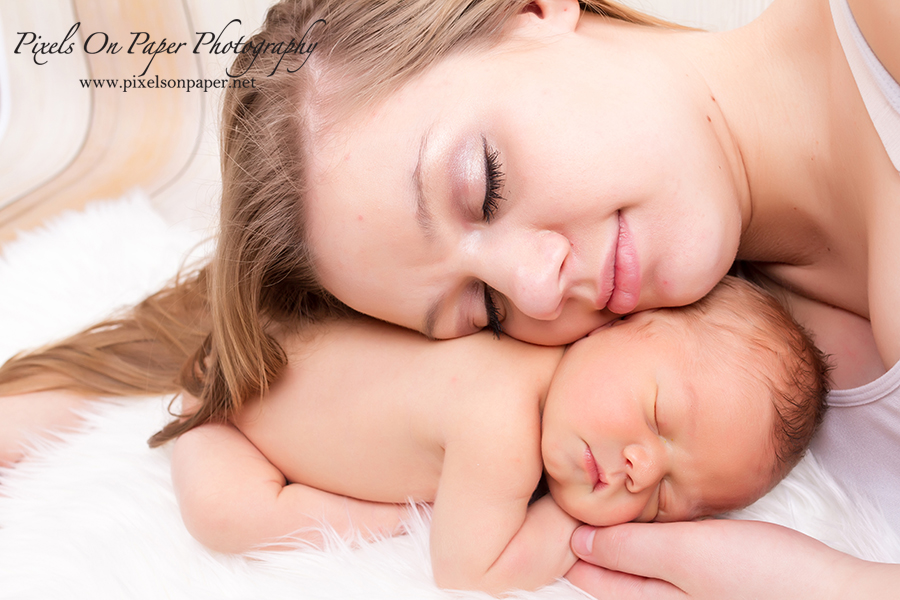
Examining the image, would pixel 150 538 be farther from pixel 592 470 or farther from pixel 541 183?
pixel 541 183

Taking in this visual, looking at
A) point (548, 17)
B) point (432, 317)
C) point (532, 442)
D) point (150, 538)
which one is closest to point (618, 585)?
point (532, 442)

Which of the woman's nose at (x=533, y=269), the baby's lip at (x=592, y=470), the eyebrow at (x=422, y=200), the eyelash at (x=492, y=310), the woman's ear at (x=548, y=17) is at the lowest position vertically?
the baby's lip at (x=592, y=470)

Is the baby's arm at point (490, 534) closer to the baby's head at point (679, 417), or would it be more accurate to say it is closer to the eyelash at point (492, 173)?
the baby's head at point (679, 417)

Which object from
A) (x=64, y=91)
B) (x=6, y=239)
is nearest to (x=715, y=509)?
(x=6, y=239)

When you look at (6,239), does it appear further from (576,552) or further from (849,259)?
(849,259)

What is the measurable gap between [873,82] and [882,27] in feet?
0.30

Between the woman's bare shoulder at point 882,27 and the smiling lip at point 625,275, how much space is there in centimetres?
47

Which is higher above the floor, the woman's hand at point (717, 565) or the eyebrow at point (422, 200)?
the eyebrow at point (422, 200)

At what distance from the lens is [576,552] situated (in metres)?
1.29

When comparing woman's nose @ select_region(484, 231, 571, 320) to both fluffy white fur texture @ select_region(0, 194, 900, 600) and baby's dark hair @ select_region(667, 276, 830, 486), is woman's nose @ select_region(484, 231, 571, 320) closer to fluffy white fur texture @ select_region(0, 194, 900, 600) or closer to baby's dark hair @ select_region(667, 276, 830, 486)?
baby's dark hair @ select_region(667, 276, 830, 486)

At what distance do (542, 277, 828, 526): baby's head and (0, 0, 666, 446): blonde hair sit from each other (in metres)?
0.62

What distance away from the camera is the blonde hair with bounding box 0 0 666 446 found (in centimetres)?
137

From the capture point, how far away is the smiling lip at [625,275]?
4.19 feet

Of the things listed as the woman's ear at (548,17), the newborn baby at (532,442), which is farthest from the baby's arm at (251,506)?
the woman's ear at (548,17)
